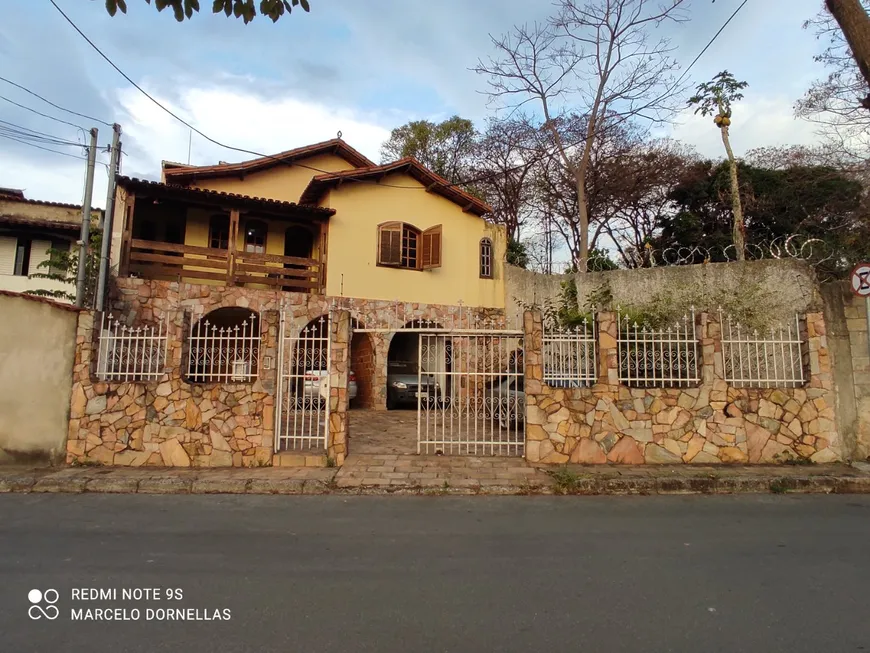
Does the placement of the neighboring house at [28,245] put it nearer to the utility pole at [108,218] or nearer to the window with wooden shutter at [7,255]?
the window with wooden shutter at [7,255]

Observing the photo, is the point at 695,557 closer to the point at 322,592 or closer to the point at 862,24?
the point at 322,592

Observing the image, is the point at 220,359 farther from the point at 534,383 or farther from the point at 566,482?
the point at 566,482

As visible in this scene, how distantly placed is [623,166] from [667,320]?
569 inches

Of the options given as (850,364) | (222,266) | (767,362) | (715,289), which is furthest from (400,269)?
(850,364)

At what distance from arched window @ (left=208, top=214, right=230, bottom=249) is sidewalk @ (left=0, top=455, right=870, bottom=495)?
9.89 metres

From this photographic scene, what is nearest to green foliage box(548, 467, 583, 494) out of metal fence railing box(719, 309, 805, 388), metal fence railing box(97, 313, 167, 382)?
metal fence railing box(719, 309, 805, 388)

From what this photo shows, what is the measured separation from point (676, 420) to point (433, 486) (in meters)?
3.90

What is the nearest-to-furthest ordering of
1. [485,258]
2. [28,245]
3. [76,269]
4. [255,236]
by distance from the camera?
[76,269]
[255,236]
[485,258]
[28,245]

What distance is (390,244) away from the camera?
1631 centimetres

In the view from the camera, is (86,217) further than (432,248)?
No

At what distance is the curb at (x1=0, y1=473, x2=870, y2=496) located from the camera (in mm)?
6590

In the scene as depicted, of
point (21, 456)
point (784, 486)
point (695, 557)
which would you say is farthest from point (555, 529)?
→ point (21, 456)

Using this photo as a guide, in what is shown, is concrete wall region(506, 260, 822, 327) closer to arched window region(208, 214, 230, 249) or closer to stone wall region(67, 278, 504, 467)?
stone wall region(67, 278, 504, 467)

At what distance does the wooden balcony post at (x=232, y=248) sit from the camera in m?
14.3
